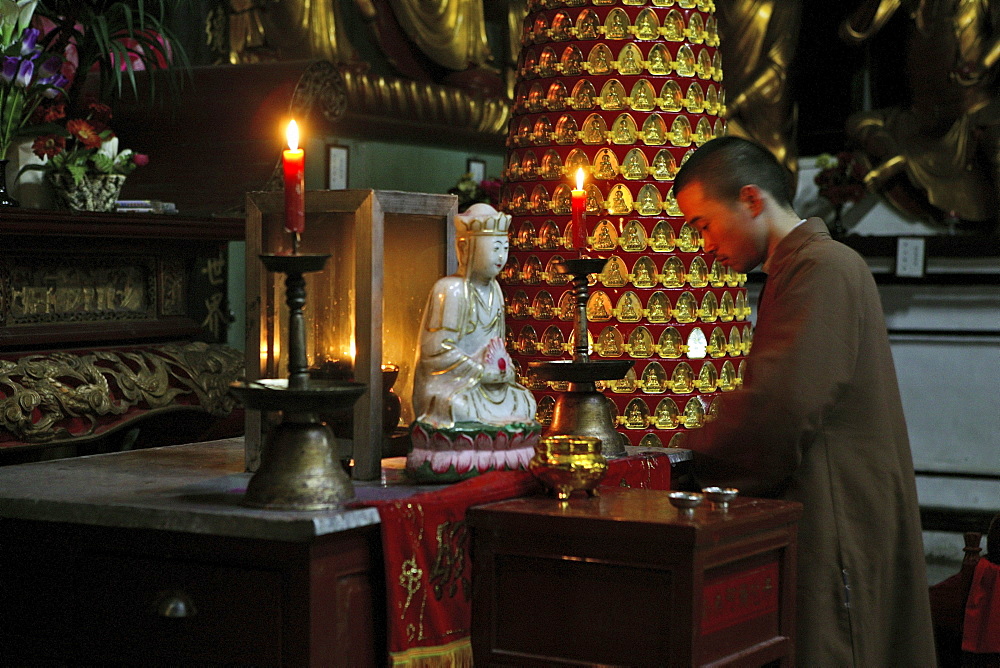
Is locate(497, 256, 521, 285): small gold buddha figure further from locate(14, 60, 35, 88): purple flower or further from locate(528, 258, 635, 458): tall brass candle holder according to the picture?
locate(14, 60, 35, 88): purple flower

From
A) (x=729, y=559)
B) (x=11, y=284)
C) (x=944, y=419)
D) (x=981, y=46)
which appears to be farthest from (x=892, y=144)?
(x=729, y=559)

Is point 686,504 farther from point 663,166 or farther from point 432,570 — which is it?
point 663,166

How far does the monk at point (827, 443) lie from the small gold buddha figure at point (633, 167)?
0.39 m

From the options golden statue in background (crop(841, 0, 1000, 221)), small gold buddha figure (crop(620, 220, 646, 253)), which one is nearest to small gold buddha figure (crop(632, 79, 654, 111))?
small gold buddha figure (crop(620, 220, 646, 253))

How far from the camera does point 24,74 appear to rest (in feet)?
11.2

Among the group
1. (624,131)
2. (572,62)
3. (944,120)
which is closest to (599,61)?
(572,62)

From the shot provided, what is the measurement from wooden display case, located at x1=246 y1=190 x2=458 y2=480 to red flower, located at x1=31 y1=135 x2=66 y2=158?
1.29 meters

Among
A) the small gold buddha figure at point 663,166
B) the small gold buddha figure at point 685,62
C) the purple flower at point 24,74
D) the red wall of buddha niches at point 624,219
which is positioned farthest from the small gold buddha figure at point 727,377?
the purple flower at point 24,74

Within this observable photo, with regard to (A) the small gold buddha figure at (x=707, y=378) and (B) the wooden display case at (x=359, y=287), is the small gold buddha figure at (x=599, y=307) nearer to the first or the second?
(A) the small gold buddha figure at (x=707, y=378)

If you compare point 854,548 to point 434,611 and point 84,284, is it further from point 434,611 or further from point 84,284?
point 84,284

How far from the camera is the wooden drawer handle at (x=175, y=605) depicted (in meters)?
1.93

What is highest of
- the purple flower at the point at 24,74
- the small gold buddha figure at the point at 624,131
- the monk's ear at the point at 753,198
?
the purple flower at the point at 24,74

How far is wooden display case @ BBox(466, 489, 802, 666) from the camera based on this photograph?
185cm

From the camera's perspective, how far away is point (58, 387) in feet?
10.3
